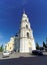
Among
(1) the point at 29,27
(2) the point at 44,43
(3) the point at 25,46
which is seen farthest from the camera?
(2) the point at 44,43

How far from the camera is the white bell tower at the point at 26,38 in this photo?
192 ft

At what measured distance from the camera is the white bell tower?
5862 centimetres

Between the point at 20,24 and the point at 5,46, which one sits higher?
the point at 20,24

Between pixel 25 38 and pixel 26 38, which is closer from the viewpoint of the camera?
pixel 25 38

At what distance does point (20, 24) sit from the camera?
64.2m

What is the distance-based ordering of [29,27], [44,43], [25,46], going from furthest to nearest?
1. [44,43]
2. [29,27]
3. [25,46]

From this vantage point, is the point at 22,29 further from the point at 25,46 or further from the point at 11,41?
the point at 11,41

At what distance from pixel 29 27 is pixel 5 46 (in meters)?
26.2

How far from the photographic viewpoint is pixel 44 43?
268ft

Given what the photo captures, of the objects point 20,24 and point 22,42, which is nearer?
point 22,42

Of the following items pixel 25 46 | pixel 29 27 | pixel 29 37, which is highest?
pixel 29 27

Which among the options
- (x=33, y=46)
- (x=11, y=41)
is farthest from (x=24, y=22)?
(x=11, y=41)

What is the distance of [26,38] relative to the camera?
196ft

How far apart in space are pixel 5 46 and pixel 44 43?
73.6ft
